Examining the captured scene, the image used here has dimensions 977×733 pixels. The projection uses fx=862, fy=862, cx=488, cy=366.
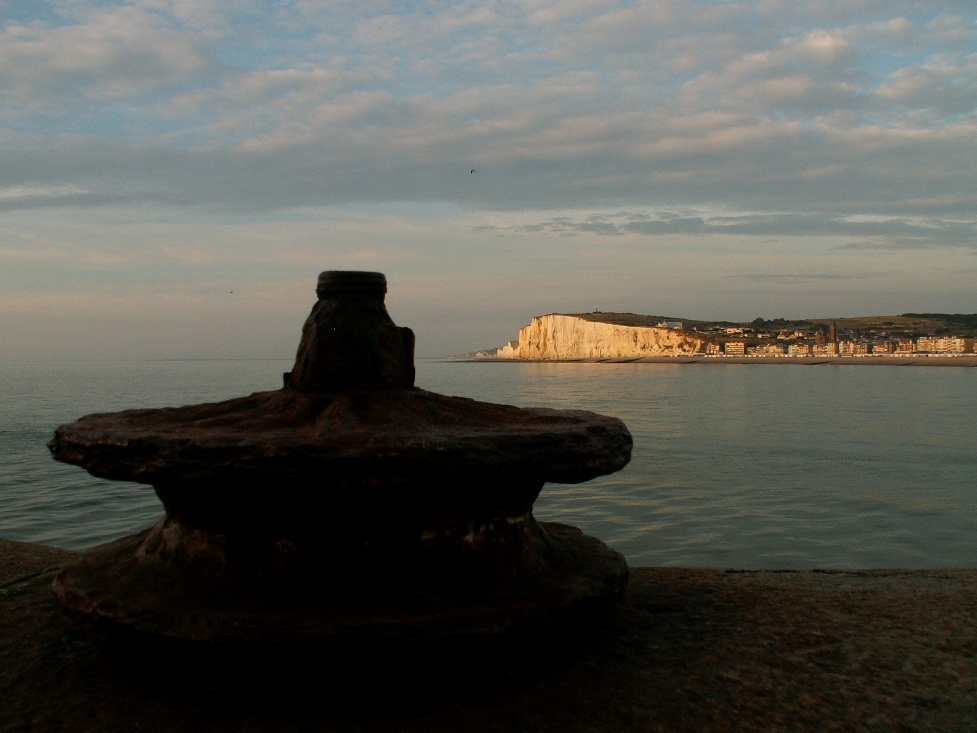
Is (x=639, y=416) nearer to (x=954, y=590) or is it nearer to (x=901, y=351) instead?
(x=954, y=590)

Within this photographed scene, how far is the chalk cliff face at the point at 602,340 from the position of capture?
4764 inches

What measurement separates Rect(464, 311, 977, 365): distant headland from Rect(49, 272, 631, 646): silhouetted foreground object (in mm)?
106403

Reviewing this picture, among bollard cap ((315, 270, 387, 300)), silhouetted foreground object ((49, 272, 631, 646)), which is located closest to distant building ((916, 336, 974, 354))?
bollard cap ((315, 270, 387, 300))

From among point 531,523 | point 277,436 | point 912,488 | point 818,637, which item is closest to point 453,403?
point 531,523

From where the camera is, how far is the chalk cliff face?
121000 millimetres

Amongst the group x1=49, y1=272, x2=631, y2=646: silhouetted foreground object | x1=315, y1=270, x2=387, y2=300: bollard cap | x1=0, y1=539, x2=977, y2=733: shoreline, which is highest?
x1=315, y1=270, x2=387, y2=300: bollard cap

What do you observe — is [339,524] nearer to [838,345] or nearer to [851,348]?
[838,345]

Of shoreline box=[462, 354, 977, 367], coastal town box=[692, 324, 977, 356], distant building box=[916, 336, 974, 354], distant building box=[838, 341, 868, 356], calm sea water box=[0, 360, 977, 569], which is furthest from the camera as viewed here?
distant building box=[838, 341, 868, 356]

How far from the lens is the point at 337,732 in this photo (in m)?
3.09

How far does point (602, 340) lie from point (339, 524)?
12143 centimetres

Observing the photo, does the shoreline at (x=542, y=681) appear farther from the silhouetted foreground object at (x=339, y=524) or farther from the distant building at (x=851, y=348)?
the distant building at (x=851, y=348)

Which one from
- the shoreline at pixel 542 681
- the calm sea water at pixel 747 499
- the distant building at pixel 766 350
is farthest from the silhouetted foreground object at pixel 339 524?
the distant building at pixel 766 350

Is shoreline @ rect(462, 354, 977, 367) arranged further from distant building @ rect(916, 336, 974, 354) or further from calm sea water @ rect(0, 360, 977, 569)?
calm sea water @ rect(0, 360, 977, 569)

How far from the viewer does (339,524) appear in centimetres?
372
